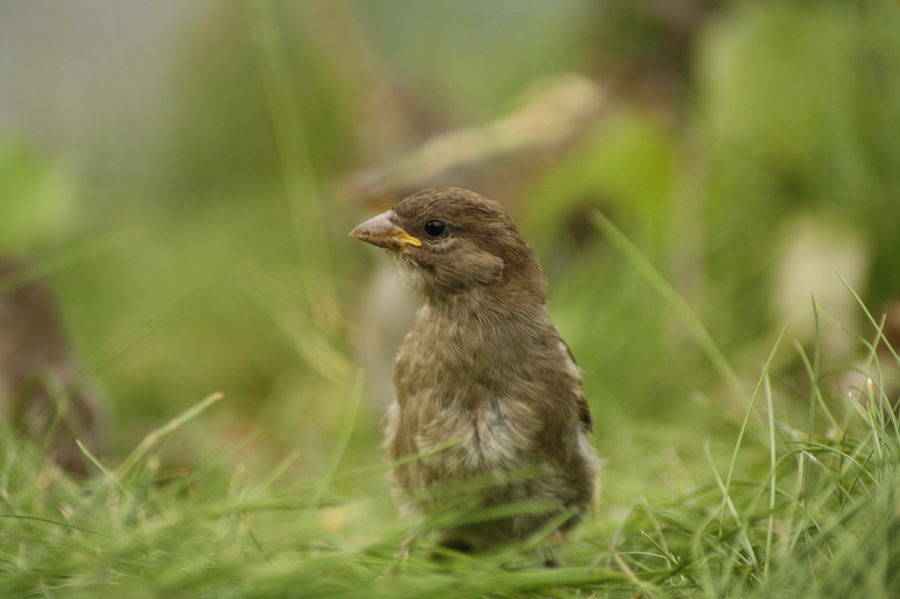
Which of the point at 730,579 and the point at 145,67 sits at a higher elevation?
the point at 145,67

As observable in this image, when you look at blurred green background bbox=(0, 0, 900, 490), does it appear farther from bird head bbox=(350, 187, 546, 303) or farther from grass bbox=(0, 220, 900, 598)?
bird head bbox=(350, 187, 546, 303)

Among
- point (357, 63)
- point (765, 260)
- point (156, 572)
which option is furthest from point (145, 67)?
point (156, 572)

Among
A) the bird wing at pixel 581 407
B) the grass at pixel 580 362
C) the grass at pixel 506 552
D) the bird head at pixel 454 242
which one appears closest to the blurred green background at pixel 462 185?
the grass at pixel 580 362

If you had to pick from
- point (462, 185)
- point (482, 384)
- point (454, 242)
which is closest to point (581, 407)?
point (482, 384)

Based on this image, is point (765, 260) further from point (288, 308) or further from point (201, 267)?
point (201, 267)

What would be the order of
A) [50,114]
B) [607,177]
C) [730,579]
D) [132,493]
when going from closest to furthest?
1. [730,579]
2. [132,493]
3. [607,177]
4. [50,114]

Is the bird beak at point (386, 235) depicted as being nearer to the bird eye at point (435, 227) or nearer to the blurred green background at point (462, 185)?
the bird eye at point (435, 227)

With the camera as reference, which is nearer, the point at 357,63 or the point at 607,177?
the point at 607,177
